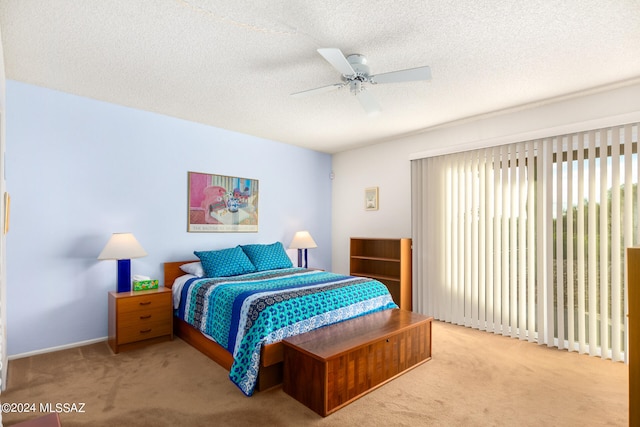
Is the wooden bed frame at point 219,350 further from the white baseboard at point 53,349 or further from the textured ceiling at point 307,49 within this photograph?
the textured ceiling at point 307,49

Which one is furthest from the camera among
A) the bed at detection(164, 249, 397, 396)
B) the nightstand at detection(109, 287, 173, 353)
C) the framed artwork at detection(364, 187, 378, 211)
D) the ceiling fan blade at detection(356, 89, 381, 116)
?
the framed artwork at detection(364, 187, 378, 211)

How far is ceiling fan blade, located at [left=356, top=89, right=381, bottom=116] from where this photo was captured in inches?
106

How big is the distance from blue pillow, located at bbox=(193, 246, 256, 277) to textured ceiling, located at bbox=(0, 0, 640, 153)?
1.69 meters

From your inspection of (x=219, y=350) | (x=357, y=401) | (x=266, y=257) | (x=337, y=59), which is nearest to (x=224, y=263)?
(x=266, y=257)

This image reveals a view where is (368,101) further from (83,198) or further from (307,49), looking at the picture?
(83,198)

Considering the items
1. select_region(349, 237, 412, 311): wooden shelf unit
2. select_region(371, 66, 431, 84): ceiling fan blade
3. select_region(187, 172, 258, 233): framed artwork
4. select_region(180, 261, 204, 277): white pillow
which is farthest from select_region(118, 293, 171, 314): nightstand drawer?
select_region(371, 66, 431, 84): ceiling fan blade

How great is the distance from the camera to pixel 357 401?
235 centimetres

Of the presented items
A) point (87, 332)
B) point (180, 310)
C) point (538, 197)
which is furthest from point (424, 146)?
point (87, 332)

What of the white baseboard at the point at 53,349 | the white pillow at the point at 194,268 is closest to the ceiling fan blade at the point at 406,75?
the white pillow at the point at 194,268

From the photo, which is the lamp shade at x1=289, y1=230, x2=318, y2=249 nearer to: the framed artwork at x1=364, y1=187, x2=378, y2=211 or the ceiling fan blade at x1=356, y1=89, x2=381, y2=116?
the framed artwork at x1=364, y1=187, x2=378, y2=211

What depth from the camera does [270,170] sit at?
16.4ft

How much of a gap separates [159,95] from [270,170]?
1948mm

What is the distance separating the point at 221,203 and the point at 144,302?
158 centimetres

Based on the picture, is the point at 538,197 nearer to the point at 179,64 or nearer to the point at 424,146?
the point at 424,146
